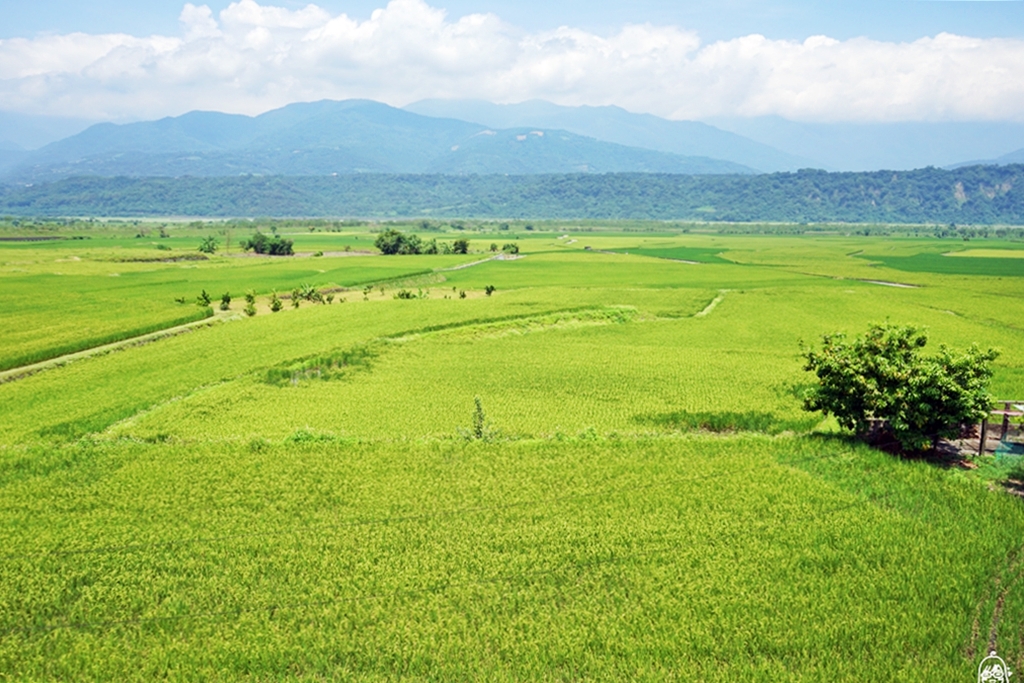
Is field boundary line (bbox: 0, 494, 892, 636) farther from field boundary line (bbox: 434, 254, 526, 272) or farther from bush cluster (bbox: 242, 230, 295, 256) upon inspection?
bush cluster (bbox: 242, 230, 295, 256)

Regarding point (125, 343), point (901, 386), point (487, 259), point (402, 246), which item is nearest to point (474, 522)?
point (901, 386)

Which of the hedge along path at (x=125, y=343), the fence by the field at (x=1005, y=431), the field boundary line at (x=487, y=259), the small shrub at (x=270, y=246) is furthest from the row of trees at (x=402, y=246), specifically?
the fence by the field at (x=1005, y=431)

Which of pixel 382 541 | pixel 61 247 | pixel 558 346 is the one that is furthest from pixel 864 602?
pixel 61 247

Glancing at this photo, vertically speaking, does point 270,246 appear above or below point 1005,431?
above

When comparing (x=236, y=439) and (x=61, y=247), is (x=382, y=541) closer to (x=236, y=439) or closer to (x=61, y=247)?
(x=236, y=439)

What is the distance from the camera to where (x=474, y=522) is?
13734 millimetres

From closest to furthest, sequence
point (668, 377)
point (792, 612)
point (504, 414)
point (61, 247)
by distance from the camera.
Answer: point (792, 612), point (504, 414), point (668, 377), point (61, 247)

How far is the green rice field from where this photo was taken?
32.4 ft

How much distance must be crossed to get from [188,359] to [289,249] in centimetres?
6493

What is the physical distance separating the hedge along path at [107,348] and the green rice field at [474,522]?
0.95ft

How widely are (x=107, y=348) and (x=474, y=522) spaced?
1042 inches

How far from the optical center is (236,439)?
19.3 metres

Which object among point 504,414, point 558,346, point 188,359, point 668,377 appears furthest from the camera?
point 558,346

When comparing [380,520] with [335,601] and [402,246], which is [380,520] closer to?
[335,601]
